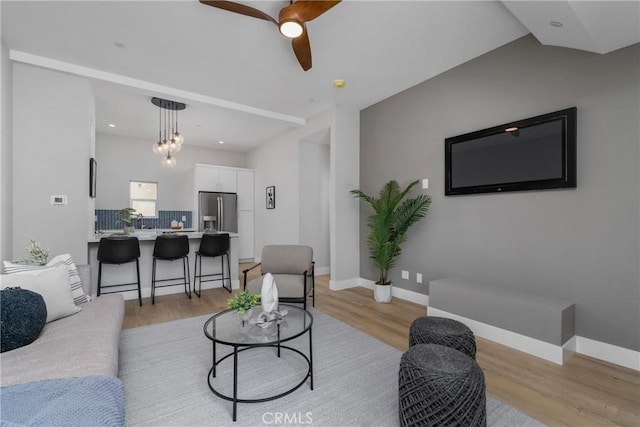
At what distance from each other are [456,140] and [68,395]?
12.3 ft

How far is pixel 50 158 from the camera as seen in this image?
328cm

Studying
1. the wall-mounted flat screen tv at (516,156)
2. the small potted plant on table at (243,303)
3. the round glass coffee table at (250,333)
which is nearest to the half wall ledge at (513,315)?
the wall-mounted flat screen tv at (516,156)

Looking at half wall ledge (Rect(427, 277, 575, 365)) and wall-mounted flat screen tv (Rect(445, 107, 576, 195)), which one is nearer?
half wall ledge (Rect(427, 277, 575, 365))

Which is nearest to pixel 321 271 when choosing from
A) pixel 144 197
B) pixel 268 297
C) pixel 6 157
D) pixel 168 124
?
pixel 268 297

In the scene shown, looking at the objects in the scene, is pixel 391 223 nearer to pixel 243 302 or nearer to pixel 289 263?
pixel 289 263

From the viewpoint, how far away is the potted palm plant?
12.4 ft

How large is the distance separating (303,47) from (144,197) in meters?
5.58

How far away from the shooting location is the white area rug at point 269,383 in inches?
66.4

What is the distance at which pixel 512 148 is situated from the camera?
2.91m

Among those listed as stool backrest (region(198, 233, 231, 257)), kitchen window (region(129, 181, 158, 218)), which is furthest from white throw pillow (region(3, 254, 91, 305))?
kitchen window (region(129, 181, 158, 218))

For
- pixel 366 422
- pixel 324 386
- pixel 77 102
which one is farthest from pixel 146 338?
pixel 77 102

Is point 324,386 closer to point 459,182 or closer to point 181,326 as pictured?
point 181,326

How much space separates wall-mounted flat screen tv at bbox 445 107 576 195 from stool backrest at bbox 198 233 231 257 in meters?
3.13

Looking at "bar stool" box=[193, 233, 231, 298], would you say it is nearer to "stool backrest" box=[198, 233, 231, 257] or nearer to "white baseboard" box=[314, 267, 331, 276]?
"stool backrest" box=[198, 233, 231, 257]
